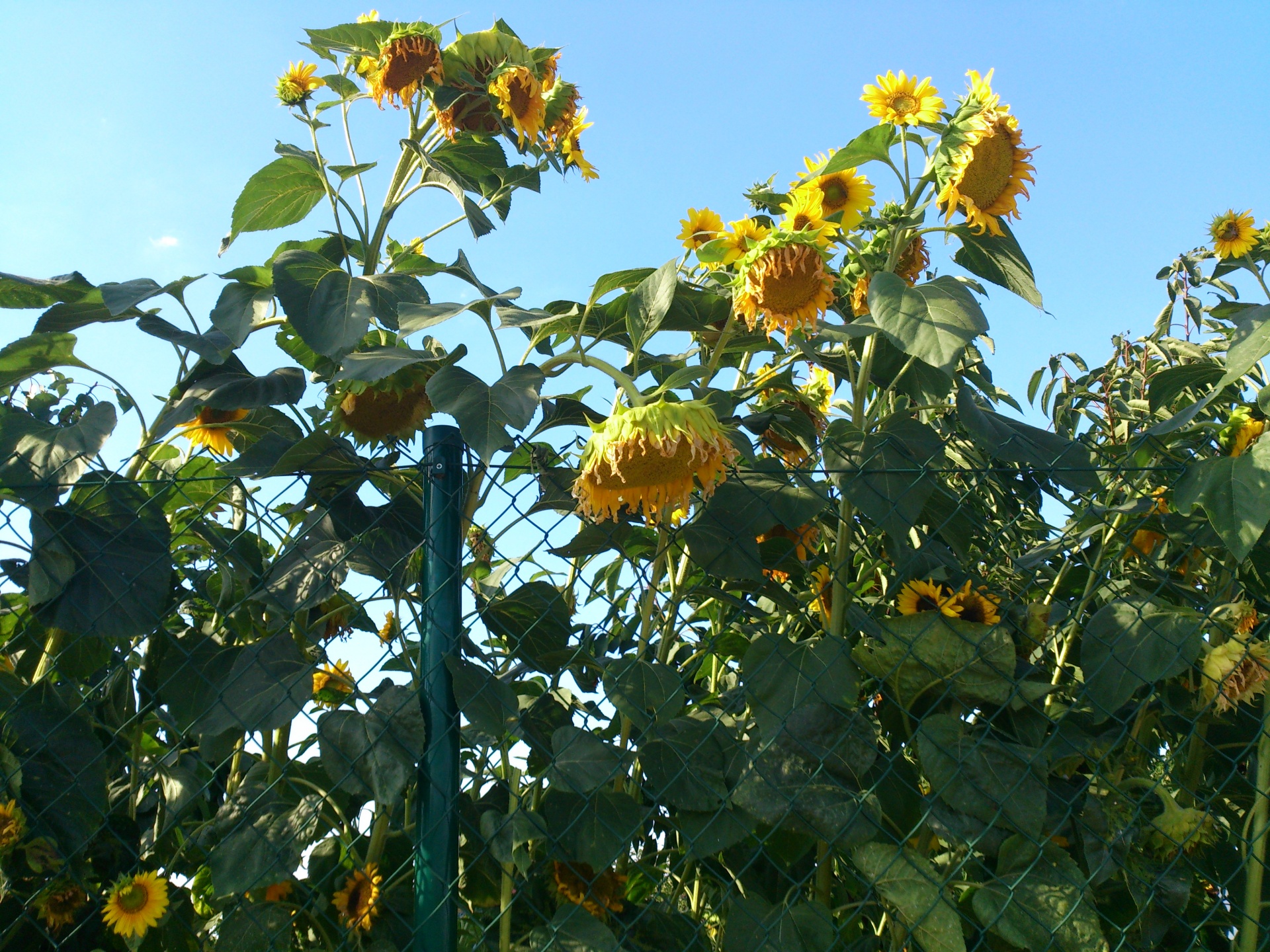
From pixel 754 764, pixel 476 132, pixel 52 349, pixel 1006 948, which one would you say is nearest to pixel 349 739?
pixel 754 764

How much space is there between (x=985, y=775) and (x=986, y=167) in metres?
1.05

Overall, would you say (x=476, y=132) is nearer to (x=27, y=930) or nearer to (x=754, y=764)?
(x=754, y=764)

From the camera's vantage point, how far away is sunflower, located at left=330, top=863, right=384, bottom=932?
5.02ft

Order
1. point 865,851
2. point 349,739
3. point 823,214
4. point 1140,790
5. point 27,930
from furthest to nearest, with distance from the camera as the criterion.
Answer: point 823,214 < point 1140,790 < point 27,930 < point 865,851 < point 349,739

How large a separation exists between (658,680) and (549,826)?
266 millimetres

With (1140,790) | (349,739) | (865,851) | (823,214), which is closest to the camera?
(349,739)

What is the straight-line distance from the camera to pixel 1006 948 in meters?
1.69

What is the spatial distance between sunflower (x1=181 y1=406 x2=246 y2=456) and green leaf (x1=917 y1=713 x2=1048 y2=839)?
1.38 metres

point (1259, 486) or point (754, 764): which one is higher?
point (1259, 486)

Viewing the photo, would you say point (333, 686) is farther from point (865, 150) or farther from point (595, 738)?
point (865, 150)

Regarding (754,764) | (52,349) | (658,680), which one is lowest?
(754,764)

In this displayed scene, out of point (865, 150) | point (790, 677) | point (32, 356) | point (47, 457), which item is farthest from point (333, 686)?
point (865, 150)

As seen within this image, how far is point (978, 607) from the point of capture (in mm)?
1937

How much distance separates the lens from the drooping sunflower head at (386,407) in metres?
1.83
